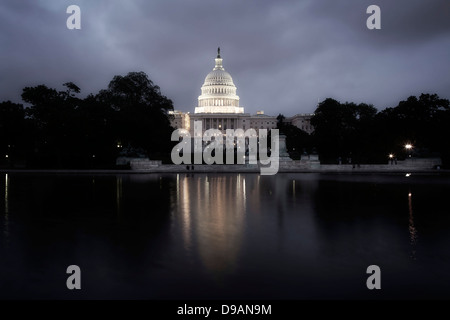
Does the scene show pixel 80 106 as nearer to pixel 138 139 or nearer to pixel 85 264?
pixel 138 139

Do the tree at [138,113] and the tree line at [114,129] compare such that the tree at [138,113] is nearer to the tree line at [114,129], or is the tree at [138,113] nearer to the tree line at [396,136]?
the tree line at [114,129]

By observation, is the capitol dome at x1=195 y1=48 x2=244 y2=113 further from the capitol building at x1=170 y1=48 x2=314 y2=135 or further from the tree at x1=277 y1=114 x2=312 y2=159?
the tree at x1=277 y1=114 x2=312 y2=159

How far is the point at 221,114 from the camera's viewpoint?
138250 millimetres

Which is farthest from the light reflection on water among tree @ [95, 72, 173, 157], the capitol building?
the capitol building

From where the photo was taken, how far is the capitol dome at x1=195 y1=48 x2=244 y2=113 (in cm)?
14338

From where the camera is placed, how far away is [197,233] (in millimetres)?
11609

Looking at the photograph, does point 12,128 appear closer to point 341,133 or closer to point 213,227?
point 213,227

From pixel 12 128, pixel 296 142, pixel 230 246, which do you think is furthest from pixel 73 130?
pixel 296 142

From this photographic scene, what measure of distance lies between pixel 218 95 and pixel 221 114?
8.90 meters

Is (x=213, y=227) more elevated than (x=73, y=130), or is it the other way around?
(x=73, y=130)
